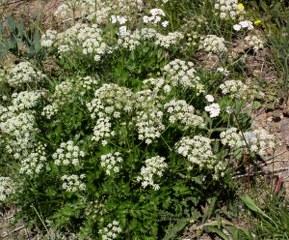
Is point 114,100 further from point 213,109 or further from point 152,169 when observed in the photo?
point 213,109

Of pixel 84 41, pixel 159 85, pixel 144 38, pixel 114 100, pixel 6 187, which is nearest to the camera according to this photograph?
pixel 114 100

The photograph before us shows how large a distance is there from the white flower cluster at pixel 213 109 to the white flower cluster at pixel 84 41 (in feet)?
4.55

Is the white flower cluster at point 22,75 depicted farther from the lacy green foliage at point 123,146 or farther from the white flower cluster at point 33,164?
the white flower cluster at point 33,164

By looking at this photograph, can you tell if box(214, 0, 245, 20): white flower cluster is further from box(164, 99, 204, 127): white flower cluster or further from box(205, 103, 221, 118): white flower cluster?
box(164, 99, 204, 127): white flower cluster

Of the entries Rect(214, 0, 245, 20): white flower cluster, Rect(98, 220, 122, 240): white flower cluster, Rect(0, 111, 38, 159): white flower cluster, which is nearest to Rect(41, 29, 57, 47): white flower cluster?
Rect(0, 111, 38, 159): white flower cluster

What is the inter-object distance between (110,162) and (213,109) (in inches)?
56.2

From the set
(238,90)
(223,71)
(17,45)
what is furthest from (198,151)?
(17,45)

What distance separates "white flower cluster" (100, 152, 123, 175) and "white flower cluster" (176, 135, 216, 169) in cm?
61

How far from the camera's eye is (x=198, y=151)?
4.99 m

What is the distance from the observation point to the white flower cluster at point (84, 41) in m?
6.00

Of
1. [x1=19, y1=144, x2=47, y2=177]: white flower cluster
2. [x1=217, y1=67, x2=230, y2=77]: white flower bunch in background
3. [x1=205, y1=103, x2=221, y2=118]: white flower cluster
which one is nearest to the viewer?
[x1=19, y1=144, x2=47, y2=177]: white flower cluster

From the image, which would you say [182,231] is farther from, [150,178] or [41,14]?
[41,14]

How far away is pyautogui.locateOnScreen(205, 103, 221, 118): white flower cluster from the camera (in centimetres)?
580

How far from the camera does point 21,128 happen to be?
5391mm
